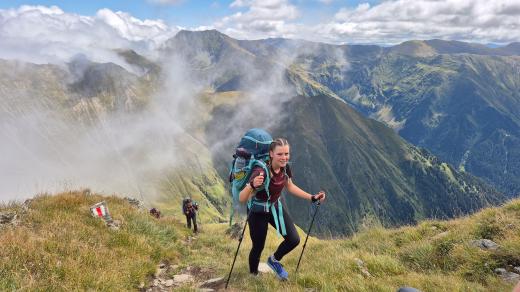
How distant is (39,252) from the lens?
7.43m

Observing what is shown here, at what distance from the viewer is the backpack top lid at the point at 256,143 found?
26.0 feet

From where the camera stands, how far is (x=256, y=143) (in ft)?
25.9

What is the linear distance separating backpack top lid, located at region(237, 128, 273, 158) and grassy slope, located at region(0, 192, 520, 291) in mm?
2891

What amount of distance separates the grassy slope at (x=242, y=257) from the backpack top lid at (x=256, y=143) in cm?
289

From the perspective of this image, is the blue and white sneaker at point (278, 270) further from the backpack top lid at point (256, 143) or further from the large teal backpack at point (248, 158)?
the backpack top lid at point (256, 143)

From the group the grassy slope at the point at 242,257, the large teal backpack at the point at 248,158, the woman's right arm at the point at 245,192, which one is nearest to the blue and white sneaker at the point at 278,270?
the grassy slope at the point at 242,257

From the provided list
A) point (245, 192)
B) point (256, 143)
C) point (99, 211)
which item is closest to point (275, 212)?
point (245, 192)

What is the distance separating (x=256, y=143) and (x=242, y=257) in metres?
5.81

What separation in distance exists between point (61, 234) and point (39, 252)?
1354 millimetres

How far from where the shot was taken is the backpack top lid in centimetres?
791

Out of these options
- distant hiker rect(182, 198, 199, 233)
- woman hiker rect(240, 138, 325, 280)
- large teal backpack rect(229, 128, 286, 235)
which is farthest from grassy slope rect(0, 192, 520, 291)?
distant hiker rect(182, 198, 199, 233)

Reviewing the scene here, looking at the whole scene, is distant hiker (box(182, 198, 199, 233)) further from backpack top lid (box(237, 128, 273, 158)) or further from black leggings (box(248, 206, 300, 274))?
backpack top lid (box(237, 128, 273, 158))

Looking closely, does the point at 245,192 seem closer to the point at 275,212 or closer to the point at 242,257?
the point at 275,212

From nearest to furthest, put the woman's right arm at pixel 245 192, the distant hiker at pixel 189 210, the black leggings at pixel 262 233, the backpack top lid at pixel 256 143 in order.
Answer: the woman's right arm at pixel 245 192 < the backpack top lid at pixel 256 143 < the black leggings at pixel 262 233 < the distant hiker at pixel 189 210
